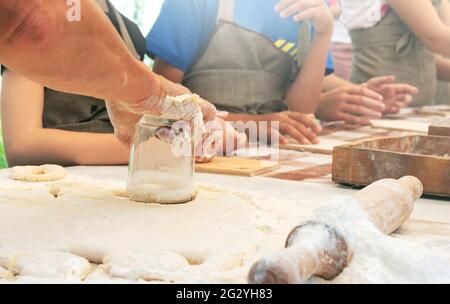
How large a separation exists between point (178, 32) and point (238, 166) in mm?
732

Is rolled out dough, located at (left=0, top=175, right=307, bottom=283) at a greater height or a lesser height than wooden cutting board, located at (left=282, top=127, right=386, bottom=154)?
lesser

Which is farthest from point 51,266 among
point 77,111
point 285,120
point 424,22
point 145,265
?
point 424,22

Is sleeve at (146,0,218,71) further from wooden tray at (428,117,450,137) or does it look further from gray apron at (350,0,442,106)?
gray apron at (350,0,442,106)

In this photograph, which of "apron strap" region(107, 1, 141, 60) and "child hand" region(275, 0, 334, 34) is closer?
"apron strap" region(107, 1, 141, 60)

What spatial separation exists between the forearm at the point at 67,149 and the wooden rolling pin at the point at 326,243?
80 centimetres

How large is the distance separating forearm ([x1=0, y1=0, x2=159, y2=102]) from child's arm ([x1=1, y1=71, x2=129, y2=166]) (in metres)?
0.60

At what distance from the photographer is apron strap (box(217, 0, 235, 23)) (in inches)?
92.7

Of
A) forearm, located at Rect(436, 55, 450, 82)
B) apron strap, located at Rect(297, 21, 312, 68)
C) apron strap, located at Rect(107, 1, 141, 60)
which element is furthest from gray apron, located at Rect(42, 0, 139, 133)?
forearm, located at Rect(436, 55, 450, 82)

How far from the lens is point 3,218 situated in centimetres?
110

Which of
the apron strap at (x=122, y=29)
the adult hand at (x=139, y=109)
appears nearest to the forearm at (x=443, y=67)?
the apron strap at (x=122, y=29)

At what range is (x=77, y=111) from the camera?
6.19 ft

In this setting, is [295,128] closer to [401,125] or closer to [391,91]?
[401,125]
